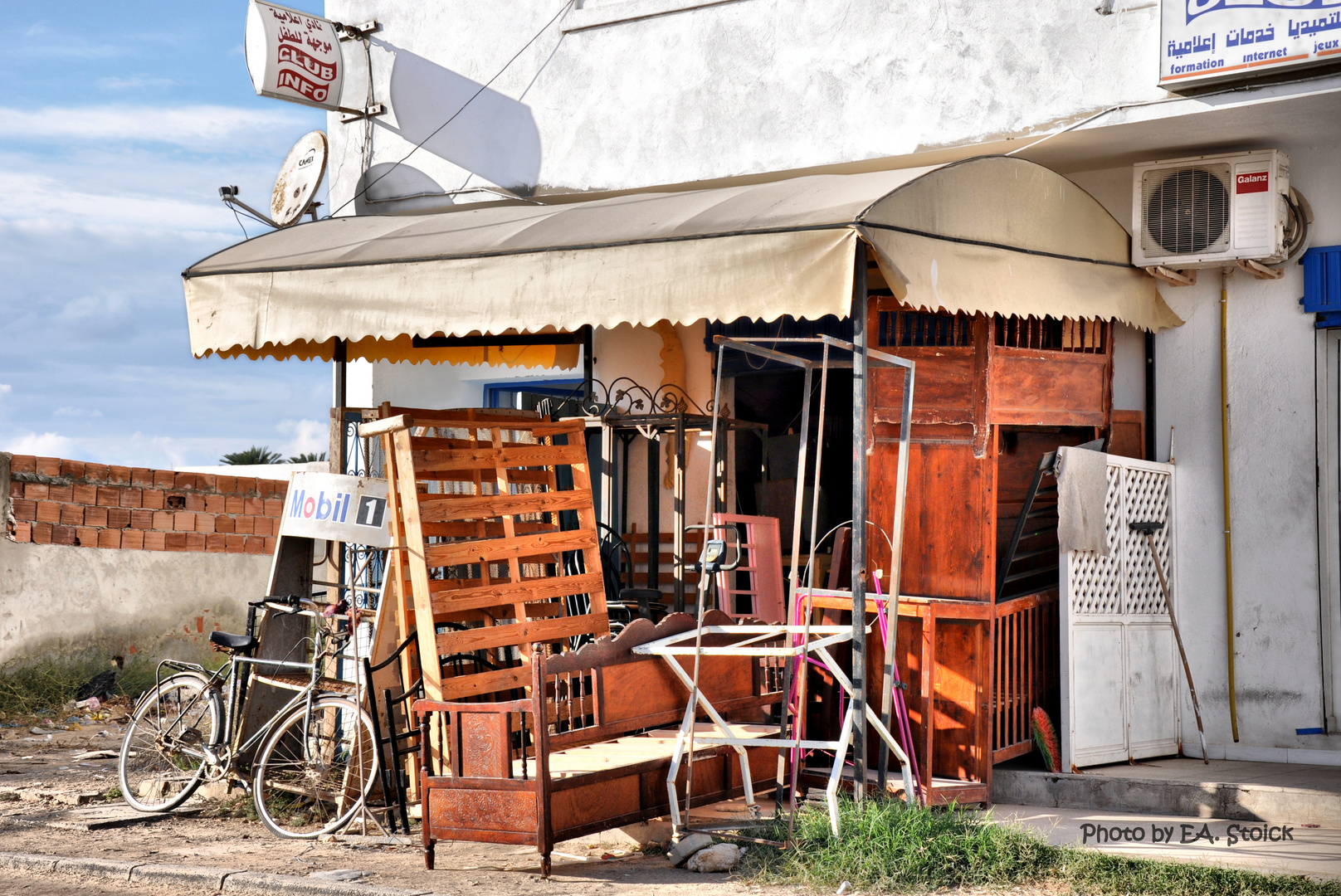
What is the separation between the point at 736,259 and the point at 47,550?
351 inches

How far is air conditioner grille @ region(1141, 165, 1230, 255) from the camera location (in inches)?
297

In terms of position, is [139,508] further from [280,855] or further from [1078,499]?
[1078,499]

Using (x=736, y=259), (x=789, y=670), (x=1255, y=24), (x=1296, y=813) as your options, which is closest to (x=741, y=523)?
(x=789, y=670)

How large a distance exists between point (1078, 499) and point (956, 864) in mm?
2469

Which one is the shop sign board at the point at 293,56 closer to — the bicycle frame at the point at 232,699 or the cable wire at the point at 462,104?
the cable wire at the point at 462,104

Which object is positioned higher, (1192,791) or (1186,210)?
(1186,210)

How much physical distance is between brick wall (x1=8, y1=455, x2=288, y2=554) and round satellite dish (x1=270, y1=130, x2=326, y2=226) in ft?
12.2

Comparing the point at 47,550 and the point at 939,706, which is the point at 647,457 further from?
the point at 47,550

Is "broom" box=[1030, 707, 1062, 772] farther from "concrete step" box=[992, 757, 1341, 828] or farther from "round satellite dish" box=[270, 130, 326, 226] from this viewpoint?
"round satellite dish" box=[270, 130, 326, 226]

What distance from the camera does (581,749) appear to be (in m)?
6.76

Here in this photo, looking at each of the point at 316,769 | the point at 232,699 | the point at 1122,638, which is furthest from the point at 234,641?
the point at 1122,638

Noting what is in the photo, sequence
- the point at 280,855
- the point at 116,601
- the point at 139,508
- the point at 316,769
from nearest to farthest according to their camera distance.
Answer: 1. the point at 280,855
2. the point at 316,769
3. the point at 116,601
4. the point at 139,508

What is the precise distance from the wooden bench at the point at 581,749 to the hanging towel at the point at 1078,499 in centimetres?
187

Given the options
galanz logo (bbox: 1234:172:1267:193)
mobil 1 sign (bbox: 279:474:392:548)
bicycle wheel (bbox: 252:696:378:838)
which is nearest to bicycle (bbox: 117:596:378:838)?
bicycle wheel (bbox: 252:696:378:838)
